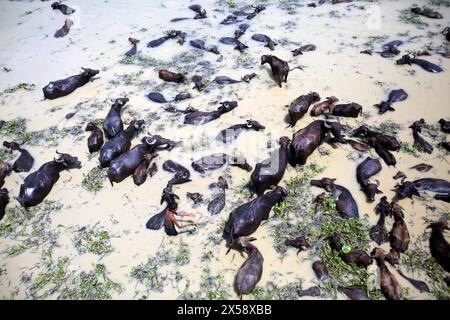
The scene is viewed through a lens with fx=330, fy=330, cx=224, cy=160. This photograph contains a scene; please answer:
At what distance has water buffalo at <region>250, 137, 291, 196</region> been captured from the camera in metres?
5.58

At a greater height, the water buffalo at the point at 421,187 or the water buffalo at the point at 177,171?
the water buffalo at the point at 421,187

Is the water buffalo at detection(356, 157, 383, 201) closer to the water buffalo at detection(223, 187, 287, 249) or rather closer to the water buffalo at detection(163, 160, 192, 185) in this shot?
the water buffalo at detection(223, 187, 287, 249)

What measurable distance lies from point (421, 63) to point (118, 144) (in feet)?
24.9

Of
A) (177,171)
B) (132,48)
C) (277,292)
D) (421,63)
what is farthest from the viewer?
(132,48)

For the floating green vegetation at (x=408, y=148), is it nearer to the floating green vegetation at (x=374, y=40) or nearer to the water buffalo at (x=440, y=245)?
the water buffalo at (x=440, y=245)

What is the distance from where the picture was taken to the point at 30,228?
564cm

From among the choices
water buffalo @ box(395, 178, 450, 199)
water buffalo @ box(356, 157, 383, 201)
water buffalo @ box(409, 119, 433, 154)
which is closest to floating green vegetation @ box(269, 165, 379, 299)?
water buffalo @ box(356, 157, 383, 201)

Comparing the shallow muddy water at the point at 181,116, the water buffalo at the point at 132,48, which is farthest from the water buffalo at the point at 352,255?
the water buffalo at the point at 132,48

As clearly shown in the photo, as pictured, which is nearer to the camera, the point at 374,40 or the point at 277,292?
the point at 277,292

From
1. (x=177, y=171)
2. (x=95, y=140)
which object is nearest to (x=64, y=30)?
(x=95, y=140)

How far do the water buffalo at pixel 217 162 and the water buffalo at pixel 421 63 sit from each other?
5.26 meters

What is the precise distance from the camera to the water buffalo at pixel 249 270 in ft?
14.5

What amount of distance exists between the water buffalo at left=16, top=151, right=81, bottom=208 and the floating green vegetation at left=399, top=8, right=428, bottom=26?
10310mm

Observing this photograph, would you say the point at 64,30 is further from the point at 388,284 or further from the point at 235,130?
the point at 388,284
